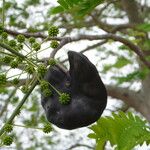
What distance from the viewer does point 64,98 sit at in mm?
1768

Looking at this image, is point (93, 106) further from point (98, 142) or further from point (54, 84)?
point (98, 142)

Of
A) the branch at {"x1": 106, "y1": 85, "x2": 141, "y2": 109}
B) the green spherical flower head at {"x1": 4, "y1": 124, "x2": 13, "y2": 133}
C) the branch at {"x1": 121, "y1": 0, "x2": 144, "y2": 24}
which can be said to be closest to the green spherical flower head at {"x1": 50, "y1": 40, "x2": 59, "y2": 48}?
the green spherical flower head at {"x1": 4, "y1": 124, "x2": 13, "y2": 133}

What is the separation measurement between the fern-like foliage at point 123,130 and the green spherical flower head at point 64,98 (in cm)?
38

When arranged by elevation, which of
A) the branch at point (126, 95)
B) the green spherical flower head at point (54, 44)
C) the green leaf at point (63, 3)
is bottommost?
the branch at point (126, 95)

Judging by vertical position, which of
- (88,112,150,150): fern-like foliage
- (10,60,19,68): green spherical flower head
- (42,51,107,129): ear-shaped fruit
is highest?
(10,60,19,68): green spherical flower head

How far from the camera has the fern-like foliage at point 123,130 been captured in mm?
2029

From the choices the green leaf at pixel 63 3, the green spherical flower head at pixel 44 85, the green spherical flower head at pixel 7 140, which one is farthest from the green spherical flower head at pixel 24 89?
the green leaf at pixel 63 3

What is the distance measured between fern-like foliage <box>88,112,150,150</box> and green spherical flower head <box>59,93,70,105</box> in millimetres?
381

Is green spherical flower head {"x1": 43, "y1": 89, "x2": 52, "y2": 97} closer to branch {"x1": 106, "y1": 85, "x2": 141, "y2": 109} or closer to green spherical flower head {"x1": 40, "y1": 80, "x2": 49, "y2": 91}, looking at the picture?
green spherical flower head {"x1": 40, "y1": 80, "x2": 49, "y2": 91}

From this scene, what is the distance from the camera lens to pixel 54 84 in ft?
6.14

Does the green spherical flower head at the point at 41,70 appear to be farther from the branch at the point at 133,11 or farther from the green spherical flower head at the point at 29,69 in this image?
the branch at the point at 133,11

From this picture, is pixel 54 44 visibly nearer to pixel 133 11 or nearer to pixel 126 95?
pixel 126 95

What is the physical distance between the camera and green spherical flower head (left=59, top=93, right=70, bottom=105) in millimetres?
1739

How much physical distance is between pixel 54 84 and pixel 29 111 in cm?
651
